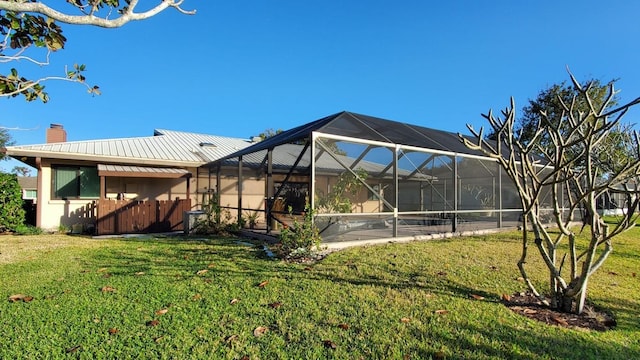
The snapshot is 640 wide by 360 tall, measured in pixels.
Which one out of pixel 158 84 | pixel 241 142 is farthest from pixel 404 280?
pixel 158 84

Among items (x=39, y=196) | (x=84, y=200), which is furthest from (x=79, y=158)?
(x=39, y=196)

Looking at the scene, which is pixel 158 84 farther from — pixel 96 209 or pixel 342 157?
pixel 342 157

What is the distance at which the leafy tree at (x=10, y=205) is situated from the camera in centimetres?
982

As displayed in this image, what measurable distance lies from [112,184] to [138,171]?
1275 mm

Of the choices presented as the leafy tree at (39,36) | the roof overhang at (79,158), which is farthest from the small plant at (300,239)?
the roof overhang at (79,158)

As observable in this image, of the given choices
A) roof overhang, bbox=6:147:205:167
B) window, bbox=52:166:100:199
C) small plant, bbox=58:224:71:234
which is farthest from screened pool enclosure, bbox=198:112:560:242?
small plant, bbox=58:224:71:234

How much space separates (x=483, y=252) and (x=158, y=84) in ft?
54.2

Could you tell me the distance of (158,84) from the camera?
54.9ft

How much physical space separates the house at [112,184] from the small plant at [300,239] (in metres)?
6.74

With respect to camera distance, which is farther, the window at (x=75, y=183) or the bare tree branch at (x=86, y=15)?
the window at (x=75, y=183)

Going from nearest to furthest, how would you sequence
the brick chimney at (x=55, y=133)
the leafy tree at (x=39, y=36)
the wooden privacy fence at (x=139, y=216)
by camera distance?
the leafy tree at (x=39, y=36)
the wooden privacy fence at (x=139, y=216)
the brick chimney at (x=55, y=133)

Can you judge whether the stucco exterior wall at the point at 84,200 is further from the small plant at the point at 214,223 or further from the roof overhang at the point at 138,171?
the small plant at the point at 214,223

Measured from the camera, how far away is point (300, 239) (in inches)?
241

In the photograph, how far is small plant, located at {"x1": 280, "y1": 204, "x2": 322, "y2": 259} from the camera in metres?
6.14
